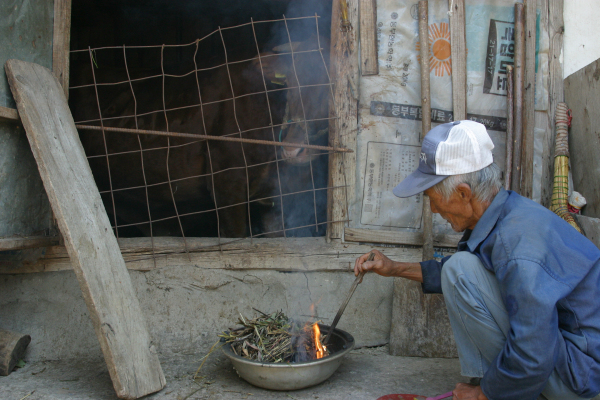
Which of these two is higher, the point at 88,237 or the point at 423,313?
the point at 88,237

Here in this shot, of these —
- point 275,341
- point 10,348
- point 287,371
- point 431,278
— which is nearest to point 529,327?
point 431,278

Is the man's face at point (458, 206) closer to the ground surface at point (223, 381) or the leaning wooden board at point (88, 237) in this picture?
the ground surface at point (223, 381)

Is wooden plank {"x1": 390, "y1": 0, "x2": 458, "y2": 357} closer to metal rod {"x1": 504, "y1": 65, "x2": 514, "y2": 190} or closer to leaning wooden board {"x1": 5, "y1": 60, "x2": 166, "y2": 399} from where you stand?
metal rod {"x1": 504, "y1": 65, "x2": 514, "y2": 190}

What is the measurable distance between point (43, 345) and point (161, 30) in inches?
178

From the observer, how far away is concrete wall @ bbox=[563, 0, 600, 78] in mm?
3092

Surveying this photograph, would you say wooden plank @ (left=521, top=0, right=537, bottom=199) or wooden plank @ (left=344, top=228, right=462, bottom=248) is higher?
wooden plank @ (left=521, top=0, right=537, bottom=199)

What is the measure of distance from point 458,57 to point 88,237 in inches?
102

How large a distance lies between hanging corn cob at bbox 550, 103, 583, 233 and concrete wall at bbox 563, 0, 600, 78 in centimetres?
30

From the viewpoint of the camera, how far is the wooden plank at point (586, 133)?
110 inches

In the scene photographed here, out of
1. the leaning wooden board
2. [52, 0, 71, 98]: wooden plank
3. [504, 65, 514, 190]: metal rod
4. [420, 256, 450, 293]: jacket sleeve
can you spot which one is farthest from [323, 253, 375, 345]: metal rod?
[52, 0, 71, 98]: wooden plank

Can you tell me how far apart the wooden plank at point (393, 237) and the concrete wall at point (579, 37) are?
1406 mm

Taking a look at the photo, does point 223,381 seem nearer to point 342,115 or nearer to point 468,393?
point 468,393

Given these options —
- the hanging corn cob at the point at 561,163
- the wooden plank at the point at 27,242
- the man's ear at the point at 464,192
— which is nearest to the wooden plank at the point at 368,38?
the hanging corn cob at the point at 561,163

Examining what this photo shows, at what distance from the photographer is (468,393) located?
1.81m
